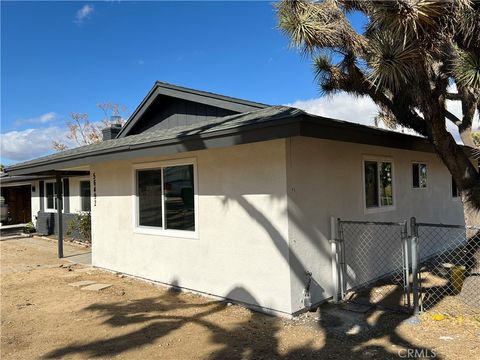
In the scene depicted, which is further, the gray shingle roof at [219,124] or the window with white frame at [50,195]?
the window with white frame at [50,195]

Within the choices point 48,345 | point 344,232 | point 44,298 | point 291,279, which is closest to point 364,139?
point 344,232

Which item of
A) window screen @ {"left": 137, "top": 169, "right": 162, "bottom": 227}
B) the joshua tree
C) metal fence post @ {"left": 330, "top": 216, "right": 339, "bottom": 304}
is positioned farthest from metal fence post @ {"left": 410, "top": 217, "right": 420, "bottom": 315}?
window screen @ {"left": 137, "top": 169, "right": 162, "bottom": 227}

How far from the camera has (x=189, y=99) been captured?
26.9 ft

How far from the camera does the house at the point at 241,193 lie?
5621 millimetres

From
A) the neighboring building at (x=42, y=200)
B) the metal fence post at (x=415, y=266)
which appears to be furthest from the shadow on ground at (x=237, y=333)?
the neighboring building at (x=42, y=200)

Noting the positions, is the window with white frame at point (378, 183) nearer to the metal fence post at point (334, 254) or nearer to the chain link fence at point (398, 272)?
the chain link fence at point (398, 272)

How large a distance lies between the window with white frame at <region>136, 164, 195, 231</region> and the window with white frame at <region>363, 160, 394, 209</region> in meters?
3.31

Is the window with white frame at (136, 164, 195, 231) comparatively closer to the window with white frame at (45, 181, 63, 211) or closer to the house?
the house

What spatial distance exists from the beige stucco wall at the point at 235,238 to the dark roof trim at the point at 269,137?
1.67ft

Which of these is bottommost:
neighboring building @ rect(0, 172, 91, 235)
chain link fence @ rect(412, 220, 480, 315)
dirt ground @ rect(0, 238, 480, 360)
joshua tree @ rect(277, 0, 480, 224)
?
dirt ground @ rect(0, 238, 480, 360)

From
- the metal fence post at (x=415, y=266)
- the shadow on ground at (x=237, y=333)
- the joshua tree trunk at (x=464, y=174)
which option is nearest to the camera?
the shadow on ground at (x=237, y=333)

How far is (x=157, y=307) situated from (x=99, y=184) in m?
4.16

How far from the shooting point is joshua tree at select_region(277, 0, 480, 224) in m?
4.73

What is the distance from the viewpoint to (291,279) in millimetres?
5523
